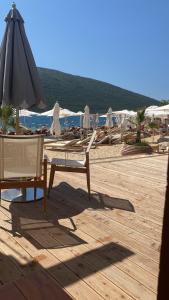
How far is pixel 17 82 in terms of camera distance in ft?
12.1

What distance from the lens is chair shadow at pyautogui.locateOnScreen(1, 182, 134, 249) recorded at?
262 cm

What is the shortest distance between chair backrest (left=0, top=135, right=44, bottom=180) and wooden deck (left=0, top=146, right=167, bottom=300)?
1.46 feet

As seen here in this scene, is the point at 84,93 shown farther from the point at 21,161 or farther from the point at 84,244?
the point at 84,244

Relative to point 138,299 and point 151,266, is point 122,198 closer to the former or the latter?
point 151,266

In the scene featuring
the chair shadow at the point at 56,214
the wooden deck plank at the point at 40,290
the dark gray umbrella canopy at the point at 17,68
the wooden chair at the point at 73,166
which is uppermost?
the dark gray umbrella canopy at the point at 17,68

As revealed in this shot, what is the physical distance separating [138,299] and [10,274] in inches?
34.0

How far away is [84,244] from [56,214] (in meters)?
0.78

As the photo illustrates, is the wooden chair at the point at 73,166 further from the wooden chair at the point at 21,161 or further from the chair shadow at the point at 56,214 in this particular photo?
the wooden chair at the point at 21,161

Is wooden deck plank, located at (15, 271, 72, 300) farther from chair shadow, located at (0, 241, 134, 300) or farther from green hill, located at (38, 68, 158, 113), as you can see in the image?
green hill, located at (38, 68, 158, 113)

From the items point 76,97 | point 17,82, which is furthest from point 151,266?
point 76,97

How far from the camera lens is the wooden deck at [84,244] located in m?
1.88

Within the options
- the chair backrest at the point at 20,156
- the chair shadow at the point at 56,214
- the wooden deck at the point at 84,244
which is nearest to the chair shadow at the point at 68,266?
the wooden deck at the point at 84,244

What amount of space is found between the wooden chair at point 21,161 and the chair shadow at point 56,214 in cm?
28

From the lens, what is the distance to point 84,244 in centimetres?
253
